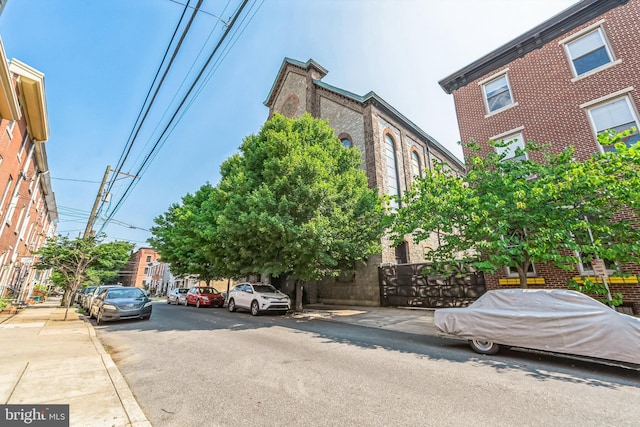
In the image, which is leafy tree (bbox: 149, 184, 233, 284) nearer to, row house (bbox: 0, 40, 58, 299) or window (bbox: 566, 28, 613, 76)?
row house (bbox: 0, 40, 58, 299)

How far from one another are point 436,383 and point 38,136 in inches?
920

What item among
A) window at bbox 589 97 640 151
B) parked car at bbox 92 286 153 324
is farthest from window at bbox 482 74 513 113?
parked car at bbox 92 286 153 324

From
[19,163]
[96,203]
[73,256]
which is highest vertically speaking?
[19,163]

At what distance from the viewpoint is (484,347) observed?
6488mm

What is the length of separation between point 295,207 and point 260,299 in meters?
5.22

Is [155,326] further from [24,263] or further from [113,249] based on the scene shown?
[24,263]

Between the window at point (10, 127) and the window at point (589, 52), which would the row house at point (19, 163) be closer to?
the window at point (10, 127)

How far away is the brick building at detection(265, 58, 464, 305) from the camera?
17750 mm

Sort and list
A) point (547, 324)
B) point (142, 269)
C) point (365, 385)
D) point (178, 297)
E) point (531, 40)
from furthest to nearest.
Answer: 1. point (142, 269)
2. point (178, 297)
3. point (531, 40)
4. point (547, 324)
5. point (365, 385)

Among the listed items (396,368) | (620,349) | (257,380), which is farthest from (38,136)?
(620,349)

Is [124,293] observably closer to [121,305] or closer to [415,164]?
[121,305]

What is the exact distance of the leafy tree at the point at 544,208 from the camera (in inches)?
289

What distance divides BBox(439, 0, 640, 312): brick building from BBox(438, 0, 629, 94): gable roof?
35 mm

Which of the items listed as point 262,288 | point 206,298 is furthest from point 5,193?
point 262,288
